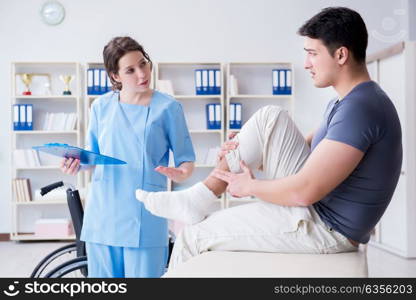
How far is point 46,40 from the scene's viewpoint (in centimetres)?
555

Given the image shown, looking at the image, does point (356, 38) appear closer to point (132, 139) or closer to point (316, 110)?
point (132, 139)

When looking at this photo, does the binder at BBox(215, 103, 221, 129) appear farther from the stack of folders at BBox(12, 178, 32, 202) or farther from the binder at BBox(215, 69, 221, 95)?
the stack of folders at BBox(12, 178, 32, 202)

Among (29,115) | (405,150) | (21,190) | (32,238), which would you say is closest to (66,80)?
(29,115)

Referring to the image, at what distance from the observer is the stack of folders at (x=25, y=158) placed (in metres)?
5.30

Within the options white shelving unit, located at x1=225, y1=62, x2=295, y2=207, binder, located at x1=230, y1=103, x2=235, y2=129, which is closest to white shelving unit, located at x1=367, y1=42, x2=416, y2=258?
white shelving unit, located at x1=225, y1=62, x2=295, y2=207

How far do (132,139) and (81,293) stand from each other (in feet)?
2.30

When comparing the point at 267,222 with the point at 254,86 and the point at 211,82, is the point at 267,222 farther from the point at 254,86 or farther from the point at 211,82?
the point at 254,86

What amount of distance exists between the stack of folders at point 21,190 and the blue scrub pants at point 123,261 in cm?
358

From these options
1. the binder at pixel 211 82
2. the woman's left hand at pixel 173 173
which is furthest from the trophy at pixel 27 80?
the woman's left hand at pixel 173 173

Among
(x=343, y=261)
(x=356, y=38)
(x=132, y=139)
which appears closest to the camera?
(x=343, y=261)

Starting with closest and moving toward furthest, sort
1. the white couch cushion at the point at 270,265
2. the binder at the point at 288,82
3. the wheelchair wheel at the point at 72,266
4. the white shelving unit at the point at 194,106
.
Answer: the white couch cushion at the point at 270,265 → the wheelchair wheel at the point at 72,266 → the binder at the point at 288,82 → the white shelving unit at the point at 194,106

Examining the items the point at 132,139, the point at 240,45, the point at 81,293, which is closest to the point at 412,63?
the point at 240,45

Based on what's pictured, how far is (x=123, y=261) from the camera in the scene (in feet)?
6.47

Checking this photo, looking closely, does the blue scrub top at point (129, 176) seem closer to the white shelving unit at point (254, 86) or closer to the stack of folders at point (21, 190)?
the stack of folders at point (21, 190)
